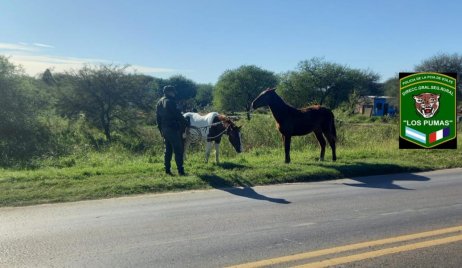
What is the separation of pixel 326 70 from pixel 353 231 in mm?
55886

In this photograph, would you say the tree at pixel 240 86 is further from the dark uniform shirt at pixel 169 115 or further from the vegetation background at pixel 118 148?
the dark uniform shirt at pixel 169 115

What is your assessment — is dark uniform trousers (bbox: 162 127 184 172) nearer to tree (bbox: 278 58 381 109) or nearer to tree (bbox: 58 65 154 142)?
tree (bbox: 58 65 154 142)

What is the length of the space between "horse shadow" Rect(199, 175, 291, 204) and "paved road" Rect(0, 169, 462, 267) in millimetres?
57

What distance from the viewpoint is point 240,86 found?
69.7m

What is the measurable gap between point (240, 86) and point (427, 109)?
177ft

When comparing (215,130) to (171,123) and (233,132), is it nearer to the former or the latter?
(233,132)

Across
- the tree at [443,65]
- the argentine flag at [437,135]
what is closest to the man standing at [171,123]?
the argentine flag at [437,135]

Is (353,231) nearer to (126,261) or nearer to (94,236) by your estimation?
(126,261)

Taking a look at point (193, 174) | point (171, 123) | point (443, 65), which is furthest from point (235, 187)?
point (443, 65)

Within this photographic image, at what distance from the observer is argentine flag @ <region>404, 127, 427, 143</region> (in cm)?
1667

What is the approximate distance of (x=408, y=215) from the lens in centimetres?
707

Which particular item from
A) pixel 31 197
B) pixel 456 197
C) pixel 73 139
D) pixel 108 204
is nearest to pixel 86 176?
pixel 31 197

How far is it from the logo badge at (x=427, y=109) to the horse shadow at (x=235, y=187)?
30.6 feet

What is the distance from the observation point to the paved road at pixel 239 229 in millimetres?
5094
